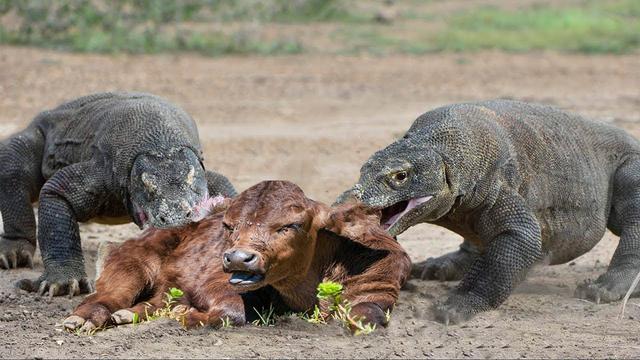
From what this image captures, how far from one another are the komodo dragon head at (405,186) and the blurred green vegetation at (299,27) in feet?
40.8

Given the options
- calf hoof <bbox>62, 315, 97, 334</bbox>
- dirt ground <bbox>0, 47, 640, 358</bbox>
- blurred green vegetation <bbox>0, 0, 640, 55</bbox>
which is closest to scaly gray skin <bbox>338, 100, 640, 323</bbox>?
dirt ground <bbox>0, 47, 640, 358</bbox>

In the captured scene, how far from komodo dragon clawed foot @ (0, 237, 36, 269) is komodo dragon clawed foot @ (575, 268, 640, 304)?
341 cm

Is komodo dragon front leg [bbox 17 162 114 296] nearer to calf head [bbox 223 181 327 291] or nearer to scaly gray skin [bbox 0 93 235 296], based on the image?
scaly gray skin [bbox 0 93 235 296]

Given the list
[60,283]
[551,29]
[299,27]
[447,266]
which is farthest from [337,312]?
[551,29]

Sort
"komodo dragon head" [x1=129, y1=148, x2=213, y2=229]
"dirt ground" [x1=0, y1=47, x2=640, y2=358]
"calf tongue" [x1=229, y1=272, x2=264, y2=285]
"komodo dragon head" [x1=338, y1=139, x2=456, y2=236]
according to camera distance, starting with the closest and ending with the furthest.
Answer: "calf tongue" [x1=229, y1=272, x2=264, y2=285]
"dirt ground" [x1=0, y1=47, x2=640, y2=358]
"komodo dragon head" [x1=338, y1=139, x2=456, y2=236]
"komodo dragon head" [x1=129, y1=148, x2=213, y2=229]

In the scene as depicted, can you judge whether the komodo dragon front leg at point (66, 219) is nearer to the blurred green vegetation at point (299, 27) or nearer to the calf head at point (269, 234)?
the calf head at point (269, 234)

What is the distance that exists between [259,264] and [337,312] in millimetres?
649

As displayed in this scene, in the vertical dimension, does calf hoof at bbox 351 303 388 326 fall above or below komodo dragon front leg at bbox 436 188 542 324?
above

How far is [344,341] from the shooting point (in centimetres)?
548

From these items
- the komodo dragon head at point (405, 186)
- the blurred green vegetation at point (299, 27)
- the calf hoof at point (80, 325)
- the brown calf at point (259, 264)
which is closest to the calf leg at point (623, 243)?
the komodo dragon head at point (405, 186)

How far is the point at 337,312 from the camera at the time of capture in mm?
5668

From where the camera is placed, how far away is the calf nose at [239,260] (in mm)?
5070

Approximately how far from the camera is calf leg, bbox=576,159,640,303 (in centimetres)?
747

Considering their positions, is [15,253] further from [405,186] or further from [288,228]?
[288,228]
